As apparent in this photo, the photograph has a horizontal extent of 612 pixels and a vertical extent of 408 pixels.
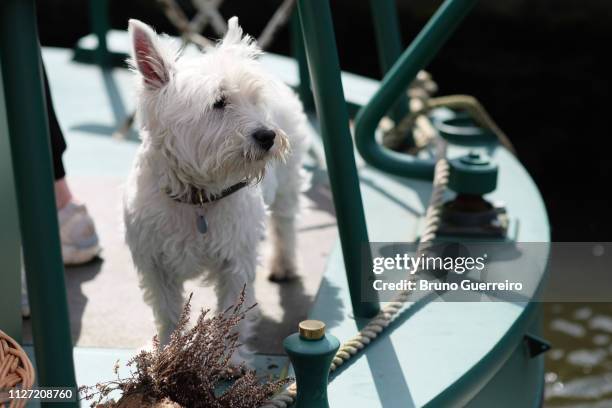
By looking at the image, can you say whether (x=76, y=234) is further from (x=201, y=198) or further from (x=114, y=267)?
(x=201, y=198)

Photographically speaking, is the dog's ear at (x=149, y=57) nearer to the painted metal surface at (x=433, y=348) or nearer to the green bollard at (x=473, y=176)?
the painted metal surface at (x=433, y=348)

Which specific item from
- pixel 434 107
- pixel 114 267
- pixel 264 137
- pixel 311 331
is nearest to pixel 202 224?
pixel 264 137

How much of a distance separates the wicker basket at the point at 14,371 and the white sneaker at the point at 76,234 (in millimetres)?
1403

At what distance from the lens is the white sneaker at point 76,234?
3.38m

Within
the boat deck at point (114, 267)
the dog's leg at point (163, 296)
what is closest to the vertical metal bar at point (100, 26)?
the boat deck at point (114, 267)

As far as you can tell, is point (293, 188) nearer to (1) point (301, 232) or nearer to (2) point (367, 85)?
(1) point (301, 232)

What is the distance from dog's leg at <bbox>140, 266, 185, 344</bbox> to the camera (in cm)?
266

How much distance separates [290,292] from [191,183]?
100cm

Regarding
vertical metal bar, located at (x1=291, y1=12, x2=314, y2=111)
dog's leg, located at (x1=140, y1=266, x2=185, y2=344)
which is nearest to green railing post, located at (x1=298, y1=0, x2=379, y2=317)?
dog's leg, located at (x1=140, y1=266, x2=185, y2=344)

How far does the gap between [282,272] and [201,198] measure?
100 centimetres

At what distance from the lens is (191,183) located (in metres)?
2.51

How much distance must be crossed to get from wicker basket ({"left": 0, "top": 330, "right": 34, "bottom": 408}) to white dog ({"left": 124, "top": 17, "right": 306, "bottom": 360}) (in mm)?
663

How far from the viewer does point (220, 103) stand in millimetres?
2420

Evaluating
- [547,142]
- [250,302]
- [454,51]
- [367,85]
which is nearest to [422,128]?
[367,85]
